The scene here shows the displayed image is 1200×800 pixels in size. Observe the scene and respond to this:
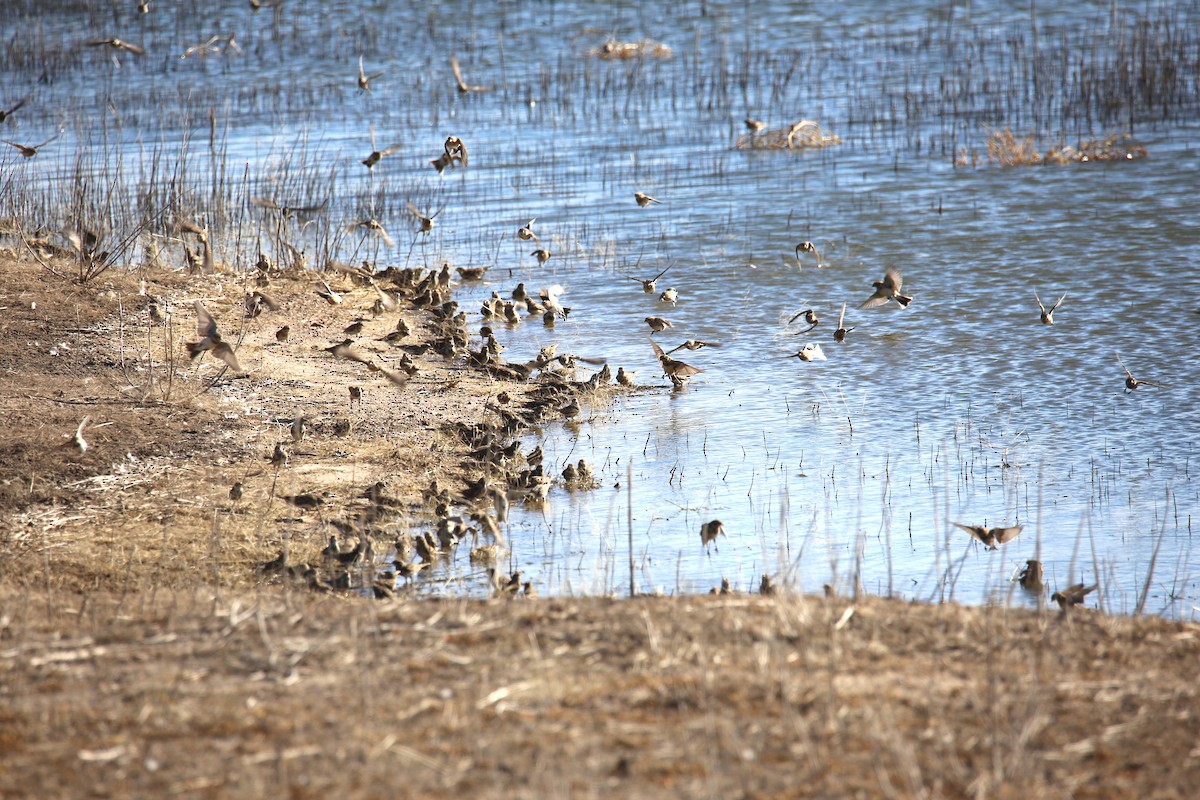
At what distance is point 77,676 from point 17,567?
1.83 meters

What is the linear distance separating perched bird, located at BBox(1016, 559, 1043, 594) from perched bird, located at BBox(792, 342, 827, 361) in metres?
3.37

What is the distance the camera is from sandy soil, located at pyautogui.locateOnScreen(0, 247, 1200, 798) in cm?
325

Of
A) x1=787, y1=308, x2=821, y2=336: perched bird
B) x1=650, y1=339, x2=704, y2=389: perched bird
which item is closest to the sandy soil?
x1=650, y1=339, x2=704, y2=389: perched bird

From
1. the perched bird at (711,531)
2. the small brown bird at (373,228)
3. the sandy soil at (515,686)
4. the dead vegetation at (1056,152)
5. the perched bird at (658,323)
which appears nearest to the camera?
the sandy soil at (515,686)

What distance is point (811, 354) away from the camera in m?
9.02

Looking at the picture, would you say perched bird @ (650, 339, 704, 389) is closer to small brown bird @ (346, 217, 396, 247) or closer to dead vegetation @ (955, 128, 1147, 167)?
small brown bird @ (346, 217, 396, 247)

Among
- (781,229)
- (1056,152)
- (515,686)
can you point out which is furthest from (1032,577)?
(1056,152)

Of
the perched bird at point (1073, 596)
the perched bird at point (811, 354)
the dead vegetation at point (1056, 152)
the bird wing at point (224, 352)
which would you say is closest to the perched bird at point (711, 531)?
the perched bird at point (1073, 596)

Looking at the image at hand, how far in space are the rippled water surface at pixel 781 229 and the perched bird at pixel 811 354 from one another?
0.14 metres

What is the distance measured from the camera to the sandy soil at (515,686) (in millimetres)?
3252

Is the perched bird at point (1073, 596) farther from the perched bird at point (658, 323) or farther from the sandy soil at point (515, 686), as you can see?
the perched bird at point (658, 323)

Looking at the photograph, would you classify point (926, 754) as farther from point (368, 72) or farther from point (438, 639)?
point (368, 72)

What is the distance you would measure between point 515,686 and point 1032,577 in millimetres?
2749

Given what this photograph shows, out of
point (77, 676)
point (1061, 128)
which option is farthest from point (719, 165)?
point (77, 676)
